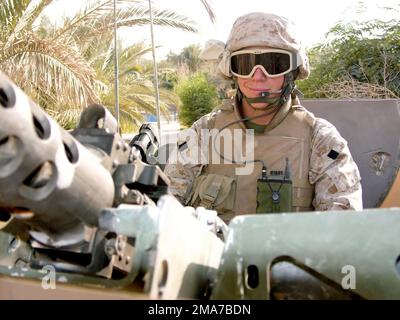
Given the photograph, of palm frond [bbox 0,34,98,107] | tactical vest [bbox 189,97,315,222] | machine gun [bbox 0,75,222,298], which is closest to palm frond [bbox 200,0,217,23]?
palm frond [bbox 0,34,98,107]

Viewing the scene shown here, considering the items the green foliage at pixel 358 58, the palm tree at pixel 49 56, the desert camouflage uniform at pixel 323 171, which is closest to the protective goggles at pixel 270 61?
the desert camouflage uniform at pixel 323 171

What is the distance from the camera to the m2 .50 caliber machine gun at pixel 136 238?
100 cm

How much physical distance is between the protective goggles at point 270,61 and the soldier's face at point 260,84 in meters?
0.03

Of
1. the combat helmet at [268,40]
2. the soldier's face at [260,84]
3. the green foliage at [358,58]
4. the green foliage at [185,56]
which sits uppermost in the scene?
the green foliage at [185,56]

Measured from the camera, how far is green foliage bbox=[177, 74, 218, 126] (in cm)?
2042

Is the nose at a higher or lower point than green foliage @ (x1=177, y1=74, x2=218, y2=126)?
lower

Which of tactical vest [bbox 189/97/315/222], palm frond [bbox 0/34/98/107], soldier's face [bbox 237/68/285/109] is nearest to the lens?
tactical vest [bbox 189/97/315/222]

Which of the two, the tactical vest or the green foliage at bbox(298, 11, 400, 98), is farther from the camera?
the green foliage at bbox(298, 11, 400, 98)

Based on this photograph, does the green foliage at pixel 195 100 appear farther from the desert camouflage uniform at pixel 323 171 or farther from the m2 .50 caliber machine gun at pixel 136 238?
the m2 .50 caliber machine gun at pixel 136 238

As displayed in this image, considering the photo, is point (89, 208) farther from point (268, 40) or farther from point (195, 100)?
point (195, 100)

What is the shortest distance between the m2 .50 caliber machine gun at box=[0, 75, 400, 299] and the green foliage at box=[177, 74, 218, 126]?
62.2 feet

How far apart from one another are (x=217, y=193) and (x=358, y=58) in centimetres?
796

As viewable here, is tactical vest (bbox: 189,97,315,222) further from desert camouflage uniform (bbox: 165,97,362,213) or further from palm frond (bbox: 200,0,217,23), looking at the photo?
palm frond (bbox: 200,0,217,23)

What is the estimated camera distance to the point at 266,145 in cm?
279
